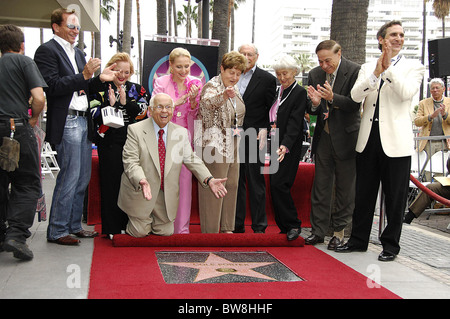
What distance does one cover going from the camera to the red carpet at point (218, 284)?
11.8 ft

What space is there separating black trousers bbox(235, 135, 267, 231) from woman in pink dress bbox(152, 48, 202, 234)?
604 millimetres

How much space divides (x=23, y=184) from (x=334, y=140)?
10.1 ft

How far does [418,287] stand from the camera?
4.09 meters

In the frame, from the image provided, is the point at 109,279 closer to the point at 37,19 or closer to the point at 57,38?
the point at 57,38

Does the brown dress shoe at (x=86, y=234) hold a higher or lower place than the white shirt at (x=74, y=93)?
lower

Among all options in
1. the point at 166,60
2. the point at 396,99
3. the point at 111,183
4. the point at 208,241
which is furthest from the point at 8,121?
the point at 396,99

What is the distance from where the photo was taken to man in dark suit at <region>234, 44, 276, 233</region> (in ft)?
18.7

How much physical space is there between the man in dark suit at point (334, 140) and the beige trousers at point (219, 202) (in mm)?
870

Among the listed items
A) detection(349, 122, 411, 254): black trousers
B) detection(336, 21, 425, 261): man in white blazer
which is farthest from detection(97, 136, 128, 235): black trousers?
detection(349, 122, 411, 254): black trousers

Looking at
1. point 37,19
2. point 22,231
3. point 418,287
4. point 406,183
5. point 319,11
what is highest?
point 319,11

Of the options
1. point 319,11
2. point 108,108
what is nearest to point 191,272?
point 108,108

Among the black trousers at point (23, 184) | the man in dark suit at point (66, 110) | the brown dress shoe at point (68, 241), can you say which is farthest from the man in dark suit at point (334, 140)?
the black trousers at point (23, 184)

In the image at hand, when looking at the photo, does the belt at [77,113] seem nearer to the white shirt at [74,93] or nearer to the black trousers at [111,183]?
the white shirt at [74,93]
